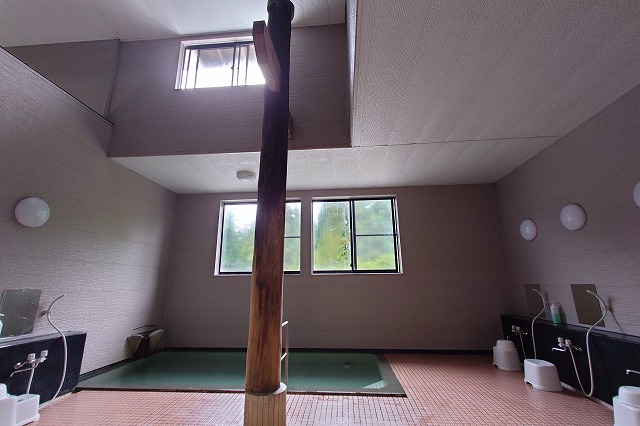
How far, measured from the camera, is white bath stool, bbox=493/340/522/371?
9.38ft

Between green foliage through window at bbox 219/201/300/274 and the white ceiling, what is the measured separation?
44cm

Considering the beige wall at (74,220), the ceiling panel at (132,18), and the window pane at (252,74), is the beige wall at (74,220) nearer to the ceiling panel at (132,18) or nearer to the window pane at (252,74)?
the ceiling panel at (132,18)

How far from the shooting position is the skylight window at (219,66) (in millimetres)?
3317

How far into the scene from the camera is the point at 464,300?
11.9 ft

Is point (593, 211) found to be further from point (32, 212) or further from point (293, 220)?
point (32, 212)

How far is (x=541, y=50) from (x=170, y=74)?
11.8ft

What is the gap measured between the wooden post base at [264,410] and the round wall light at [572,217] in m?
2.77

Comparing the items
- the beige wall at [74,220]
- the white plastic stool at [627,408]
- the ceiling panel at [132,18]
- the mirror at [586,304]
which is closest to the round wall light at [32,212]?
the beige wall at [74,220]

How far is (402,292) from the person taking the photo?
3719 mm

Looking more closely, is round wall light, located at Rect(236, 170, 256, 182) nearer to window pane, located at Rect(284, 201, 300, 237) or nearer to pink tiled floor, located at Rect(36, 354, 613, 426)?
window pane, located at Rect(284, 201, 300, 237)

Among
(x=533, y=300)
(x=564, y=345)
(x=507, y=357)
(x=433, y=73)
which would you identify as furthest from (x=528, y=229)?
(x=433, y=73)

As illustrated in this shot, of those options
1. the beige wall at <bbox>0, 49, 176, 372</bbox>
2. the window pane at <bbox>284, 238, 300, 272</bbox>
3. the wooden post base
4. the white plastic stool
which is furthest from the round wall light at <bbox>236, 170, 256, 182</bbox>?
the white plastic stool

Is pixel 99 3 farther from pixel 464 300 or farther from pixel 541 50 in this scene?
pixel 464 300

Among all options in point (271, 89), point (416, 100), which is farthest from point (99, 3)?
point (416, 100)
